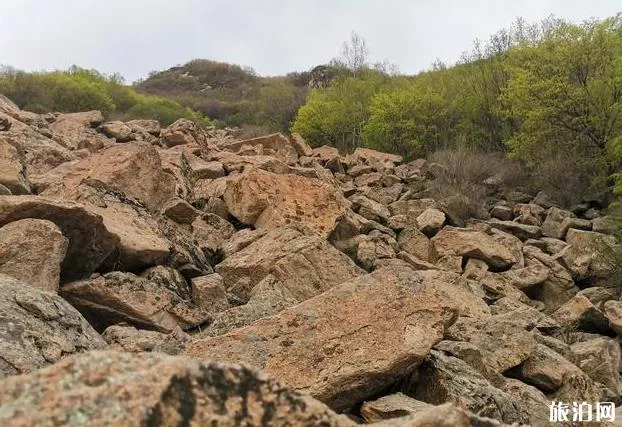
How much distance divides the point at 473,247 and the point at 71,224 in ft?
25.3

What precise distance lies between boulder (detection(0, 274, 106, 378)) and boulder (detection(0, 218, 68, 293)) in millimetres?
926

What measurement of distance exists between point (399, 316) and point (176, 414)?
9.45ft

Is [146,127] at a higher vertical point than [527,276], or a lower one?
higher

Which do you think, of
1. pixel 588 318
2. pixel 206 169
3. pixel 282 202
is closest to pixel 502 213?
pixel 588 318

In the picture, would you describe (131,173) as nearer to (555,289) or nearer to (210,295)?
(210,295)

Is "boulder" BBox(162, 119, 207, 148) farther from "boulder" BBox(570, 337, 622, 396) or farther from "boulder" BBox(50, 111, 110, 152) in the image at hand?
"boulder" BBox(570, 337, 622, 396)

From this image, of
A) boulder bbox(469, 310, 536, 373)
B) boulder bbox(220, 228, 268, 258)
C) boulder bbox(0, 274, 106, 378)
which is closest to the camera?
boulder bbox(0, 274, 106, 378)

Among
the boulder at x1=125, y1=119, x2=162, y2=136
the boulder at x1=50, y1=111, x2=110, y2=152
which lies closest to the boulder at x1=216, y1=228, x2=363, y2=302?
the boulder at x1=50, y1=111, x2=110, y2=152

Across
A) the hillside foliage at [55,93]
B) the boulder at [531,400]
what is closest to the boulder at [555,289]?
the boulder at [531,400]

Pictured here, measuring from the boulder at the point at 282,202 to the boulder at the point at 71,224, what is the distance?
11.8 feet

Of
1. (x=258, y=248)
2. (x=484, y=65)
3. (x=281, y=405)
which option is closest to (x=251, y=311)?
(x=258, y=248)

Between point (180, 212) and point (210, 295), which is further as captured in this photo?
point (180, 212)

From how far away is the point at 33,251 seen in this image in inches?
196

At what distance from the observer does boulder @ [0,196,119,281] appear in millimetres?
5441
